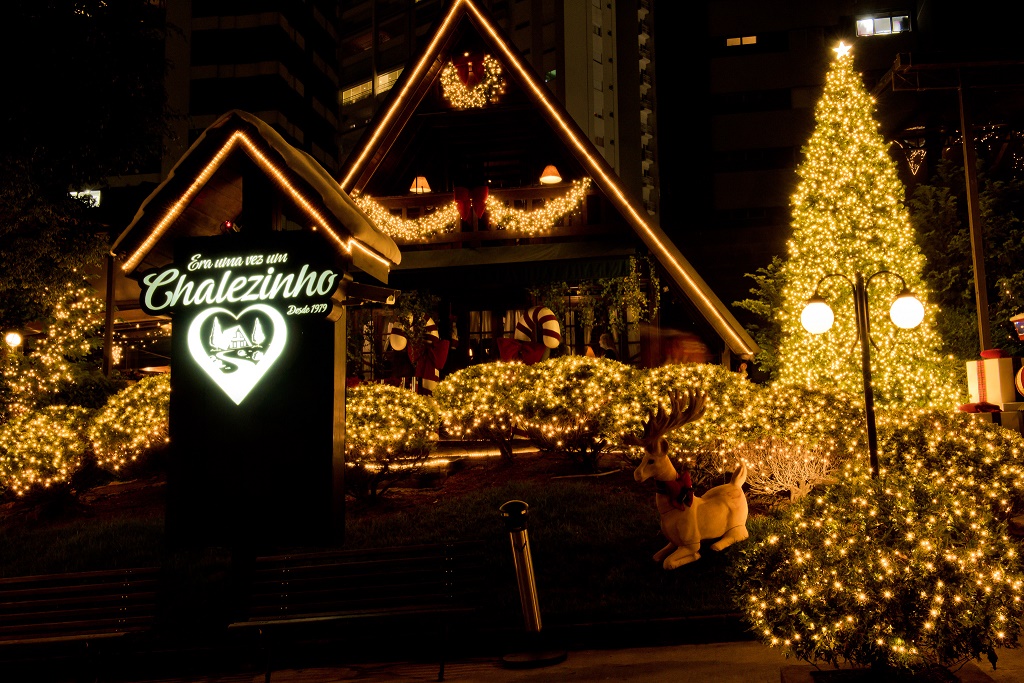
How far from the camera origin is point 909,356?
16422mm

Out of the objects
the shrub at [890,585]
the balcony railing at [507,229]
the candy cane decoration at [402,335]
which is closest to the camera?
the shrub at [890,585]

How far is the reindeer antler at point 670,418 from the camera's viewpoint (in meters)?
8.01

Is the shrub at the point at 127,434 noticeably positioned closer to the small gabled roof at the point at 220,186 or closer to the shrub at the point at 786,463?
the small gabled roof at the point at 220,186

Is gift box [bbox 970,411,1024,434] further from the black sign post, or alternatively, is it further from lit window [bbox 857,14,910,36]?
lit window [bbox 857,14,910,36]

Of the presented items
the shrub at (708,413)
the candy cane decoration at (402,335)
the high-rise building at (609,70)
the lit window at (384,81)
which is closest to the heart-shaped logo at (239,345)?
the shrub at (708,413)

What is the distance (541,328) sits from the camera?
1485cm

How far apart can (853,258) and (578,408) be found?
9.22m

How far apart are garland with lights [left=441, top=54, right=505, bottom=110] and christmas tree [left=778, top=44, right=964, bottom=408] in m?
7.43

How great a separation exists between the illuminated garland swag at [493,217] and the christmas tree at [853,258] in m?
5.78

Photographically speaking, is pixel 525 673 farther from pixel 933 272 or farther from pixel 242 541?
pixel 933 272

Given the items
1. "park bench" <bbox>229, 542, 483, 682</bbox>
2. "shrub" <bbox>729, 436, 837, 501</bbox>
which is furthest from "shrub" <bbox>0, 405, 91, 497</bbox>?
"shrub" <bbox>729, 436, 837, 501</bbox>

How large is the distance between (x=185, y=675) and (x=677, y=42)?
120ft

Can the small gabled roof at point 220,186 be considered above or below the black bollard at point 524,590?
above

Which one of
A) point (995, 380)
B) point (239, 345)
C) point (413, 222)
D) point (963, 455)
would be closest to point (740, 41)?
point (413, 222)
